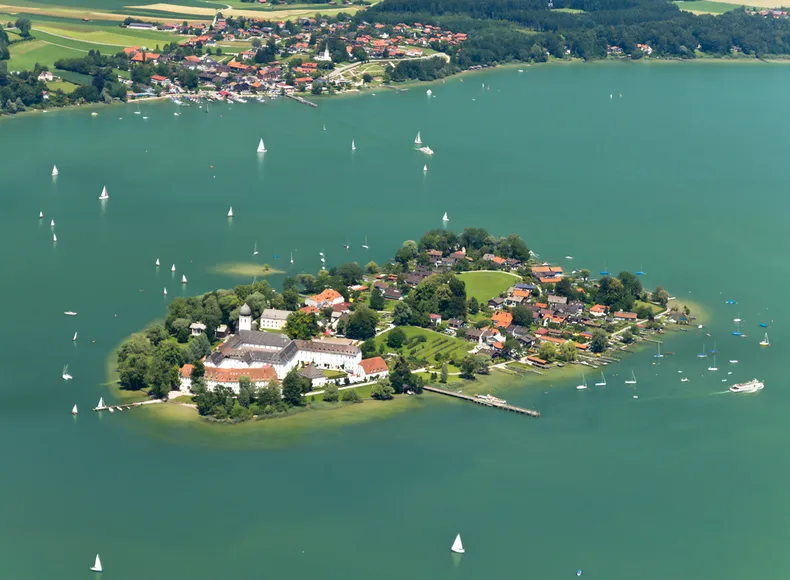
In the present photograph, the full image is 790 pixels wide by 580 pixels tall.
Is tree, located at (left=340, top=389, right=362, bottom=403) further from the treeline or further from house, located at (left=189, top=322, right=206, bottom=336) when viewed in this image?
the treeline

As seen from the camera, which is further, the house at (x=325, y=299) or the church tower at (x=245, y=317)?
the house at (x=325, y=299)

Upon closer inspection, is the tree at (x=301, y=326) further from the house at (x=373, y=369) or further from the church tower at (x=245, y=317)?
the house at (x=373, y=369)

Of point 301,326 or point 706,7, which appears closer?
point 301,326

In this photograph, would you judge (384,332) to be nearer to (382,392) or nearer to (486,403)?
(382,392)

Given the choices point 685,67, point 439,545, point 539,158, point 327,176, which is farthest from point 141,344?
point 685,67

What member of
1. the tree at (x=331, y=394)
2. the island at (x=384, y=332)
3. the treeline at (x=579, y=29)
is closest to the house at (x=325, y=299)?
the island at (x=384, y=332)

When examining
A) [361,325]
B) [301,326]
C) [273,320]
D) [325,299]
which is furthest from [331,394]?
[325,299]
